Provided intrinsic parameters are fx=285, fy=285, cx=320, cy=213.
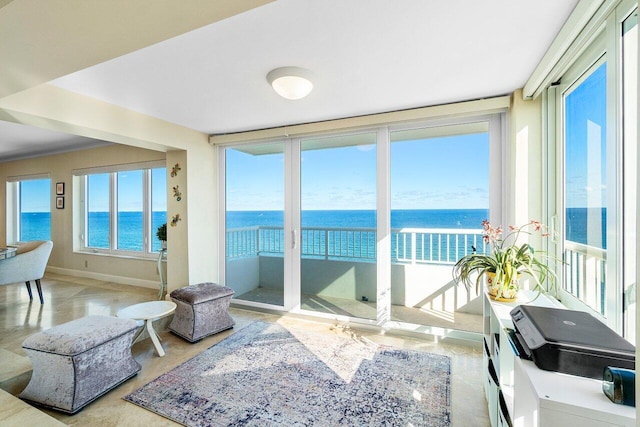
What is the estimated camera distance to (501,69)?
213cm

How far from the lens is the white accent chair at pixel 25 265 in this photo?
3.57 m

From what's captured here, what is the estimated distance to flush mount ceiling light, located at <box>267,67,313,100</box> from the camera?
207 cm

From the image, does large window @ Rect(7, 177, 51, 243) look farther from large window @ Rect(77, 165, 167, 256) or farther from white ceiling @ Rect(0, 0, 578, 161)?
white ceiling @ Rect(0, 0, 578, 161)

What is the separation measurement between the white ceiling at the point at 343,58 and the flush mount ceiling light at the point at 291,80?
0.05m

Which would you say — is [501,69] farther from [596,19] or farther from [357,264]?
[357,264]

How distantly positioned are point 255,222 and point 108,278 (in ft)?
10.6

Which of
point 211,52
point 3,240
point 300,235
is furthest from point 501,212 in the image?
point 3,240

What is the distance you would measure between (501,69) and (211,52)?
2.08 meters

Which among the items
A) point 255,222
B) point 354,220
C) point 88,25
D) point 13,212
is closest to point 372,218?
point 354,220

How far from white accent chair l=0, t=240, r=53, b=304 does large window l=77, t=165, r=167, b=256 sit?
1.10m

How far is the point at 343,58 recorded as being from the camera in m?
1.96

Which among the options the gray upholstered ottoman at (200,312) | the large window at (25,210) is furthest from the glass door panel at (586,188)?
the large window at (25,210)

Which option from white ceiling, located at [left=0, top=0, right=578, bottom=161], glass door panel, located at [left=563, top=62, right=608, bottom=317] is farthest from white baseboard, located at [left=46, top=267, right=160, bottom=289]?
glass door panel, located at [left=563, top=62, right=608, bottom=317]

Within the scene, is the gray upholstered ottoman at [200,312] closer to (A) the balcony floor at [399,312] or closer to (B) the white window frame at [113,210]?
(A) the balcony floor at [399,312]
